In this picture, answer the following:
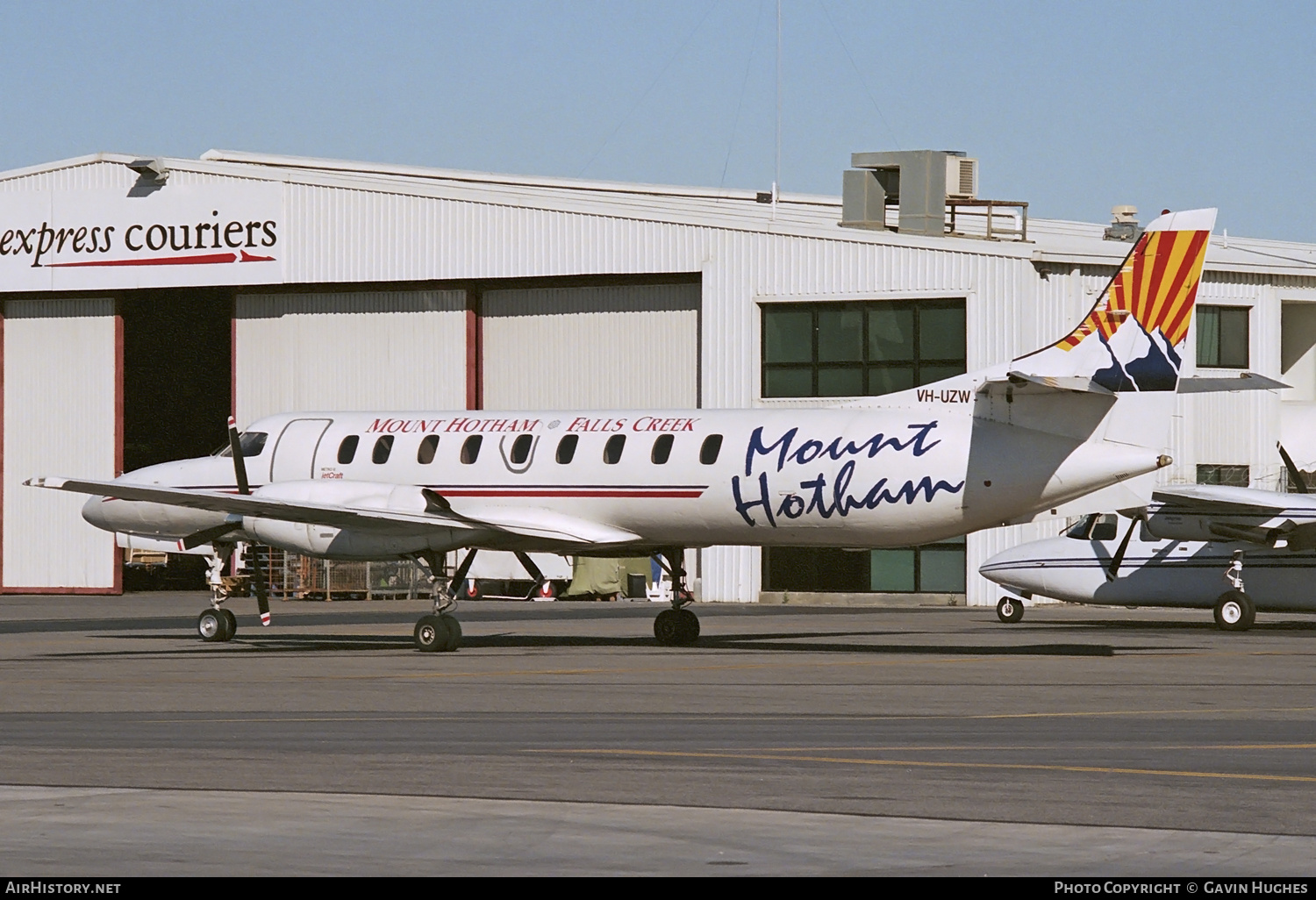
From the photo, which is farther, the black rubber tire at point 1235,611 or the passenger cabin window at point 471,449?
the black rubber tire at point 1235,611

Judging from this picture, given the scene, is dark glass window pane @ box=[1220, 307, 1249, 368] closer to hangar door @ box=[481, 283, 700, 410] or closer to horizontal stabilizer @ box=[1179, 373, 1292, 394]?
hangar door @ box=[481, 283, 700, 410]

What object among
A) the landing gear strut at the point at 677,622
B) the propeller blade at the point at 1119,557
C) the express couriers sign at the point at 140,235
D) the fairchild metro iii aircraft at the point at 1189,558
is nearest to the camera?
the landing gear strut at the point at 677,622

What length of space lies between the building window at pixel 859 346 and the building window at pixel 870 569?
3.90m

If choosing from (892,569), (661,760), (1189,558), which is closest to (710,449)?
(1189,558)

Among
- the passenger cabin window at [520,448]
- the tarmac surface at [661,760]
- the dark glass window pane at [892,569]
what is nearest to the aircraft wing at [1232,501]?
the tarmac surface at [661,760]

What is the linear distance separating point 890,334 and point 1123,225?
12.2 metres

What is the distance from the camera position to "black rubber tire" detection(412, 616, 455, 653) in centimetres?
2600

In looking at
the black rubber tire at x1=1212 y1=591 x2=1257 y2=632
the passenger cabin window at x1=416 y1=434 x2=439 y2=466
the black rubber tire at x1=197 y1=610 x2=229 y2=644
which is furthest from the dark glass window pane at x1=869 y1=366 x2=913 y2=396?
the black rubber tire at x1=197 y1=610 x2=229 y2=644

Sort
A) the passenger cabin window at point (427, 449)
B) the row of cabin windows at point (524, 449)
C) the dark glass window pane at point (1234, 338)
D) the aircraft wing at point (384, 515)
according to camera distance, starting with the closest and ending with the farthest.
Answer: the aircraft wing at point (384, 515) → the row of cabin windows at point (524, 449) → the passenger cabin window at point (427, 449) → the dark glass window pane at point (1234, 338)

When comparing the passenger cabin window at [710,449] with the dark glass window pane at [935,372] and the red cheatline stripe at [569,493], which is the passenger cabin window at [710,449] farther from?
the dark glass window pane at [935,372]

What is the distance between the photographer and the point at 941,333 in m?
43.4

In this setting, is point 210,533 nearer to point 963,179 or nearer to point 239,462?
point 239,462

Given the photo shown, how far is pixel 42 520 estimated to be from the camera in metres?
52.4

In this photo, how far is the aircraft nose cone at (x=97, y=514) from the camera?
95.5 ft
